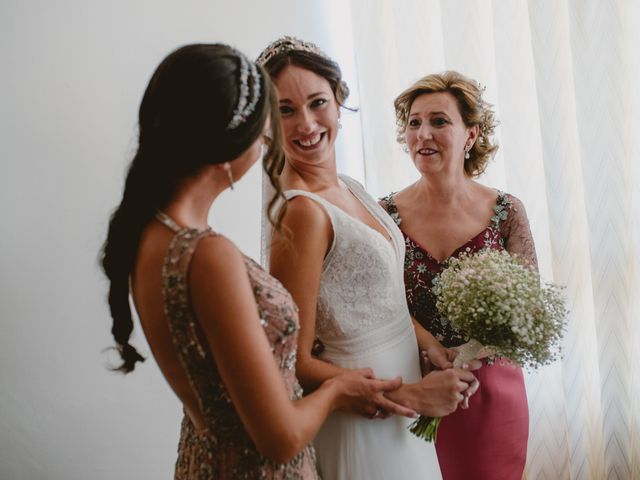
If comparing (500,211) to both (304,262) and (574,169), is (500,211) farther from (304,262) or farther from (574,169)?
(304,262)

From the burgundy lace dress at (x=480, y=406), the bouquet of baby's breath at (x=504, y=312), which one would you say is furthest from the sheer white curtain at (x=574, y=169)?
the bouquet of baby's breath at (x=504, y=312)

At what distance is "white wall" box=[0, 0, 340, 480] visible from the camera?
6.22 ft

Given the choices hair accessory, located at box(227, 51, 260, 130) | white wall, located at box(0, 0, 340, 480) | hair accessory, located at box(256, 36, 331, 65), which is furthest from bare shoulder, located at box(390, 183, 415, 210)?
hair accessory, located at box(227, 51, 260, 130)

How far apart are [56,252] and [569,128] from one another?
183 centimetres

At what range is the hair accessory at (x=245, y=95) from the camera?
1096mm

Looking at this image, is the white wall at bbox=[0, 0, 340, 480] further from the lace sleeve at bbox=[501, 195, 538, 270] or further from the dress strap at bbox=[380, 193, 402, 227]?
the lace sleeve at bbox=[501, 195, 538, 270]

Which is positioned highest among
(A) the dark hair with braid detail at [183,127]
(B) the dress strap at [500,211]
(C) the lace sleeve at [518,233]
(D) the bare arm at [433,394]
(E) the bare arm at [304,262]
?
(A) the dark hair with braid detail at [183,127]

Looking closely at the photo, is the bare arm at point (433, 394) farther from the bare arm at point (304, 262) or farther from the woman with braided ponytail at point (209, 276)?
the woman with braided ponytail at point (209, 276)

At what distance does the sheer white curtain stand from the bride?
0.99 meters

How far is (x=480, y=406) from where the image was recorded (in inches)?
85.8

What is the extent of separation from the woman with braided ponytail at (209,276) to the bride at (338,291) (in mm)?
238

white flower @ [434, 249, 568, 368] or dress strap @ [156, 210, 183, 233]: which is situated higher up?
dress strap @ [156, 210, 183, 233]

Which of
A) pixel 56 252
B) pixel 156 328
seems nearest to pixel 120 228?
pixel 156 328

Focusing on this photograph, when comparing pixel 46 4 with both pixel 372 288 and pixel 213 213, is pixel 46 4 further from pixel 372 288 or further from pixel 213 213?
pixel 372 288
